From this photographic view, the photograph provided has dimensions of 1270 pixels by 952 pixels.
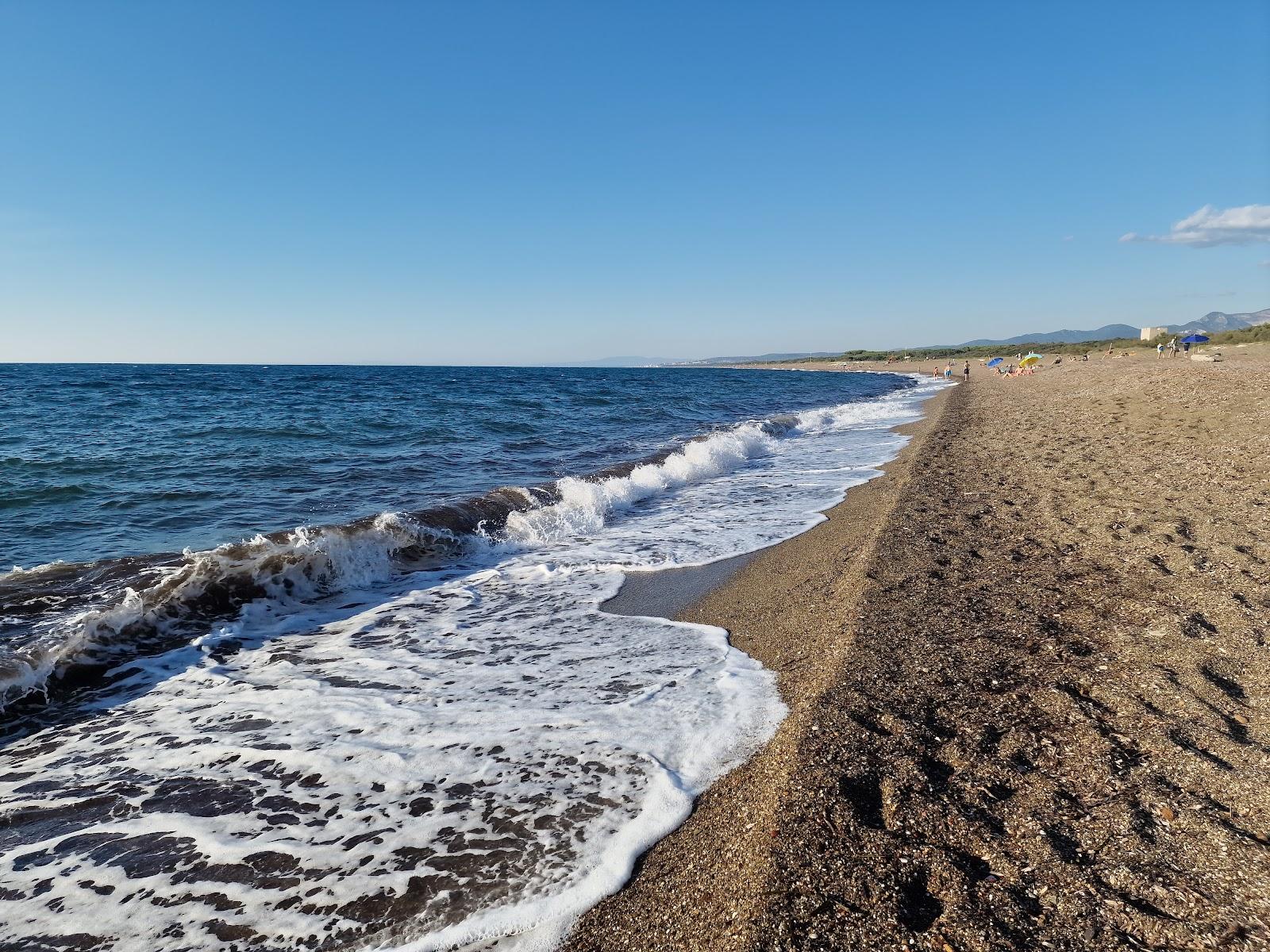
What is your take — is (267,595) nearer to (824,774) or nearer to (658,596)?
(658,596)

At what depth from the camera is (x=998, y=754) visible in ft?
10.3

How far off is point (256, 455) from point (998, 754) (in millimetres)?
15818

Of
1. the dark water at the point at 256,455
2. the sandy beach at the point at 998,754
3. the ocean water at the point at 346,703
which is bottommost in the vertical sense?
the ocean water at the point at 346,703

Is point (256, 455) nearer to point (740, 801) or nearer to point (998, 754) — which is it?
point (740, 801)

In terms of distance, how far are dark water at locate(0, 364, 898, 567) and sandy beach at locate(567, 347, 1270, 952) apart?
745 centimetres

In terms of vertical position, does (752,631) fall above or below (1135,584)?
below

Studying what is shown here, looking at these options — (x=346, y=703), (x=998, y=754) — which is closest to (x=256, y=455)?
(x=346, y=703)

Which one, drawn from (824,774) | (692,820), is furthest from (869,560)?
(692,820)

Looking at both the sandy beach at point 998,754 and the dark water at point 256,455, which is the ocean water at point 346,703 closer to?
the dark water at point 256,455

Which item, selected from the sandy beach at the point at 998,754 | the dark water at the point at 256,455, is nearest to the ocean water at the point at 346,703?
the dark water at the point at 256,455

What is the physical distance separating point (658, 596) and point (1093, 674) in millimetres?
3806

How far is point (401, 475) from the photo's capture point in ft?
42.0

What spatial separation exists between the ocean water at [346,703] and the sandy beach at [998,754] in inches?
18.2

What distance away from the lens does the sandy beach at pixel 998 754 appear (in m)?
2.26
